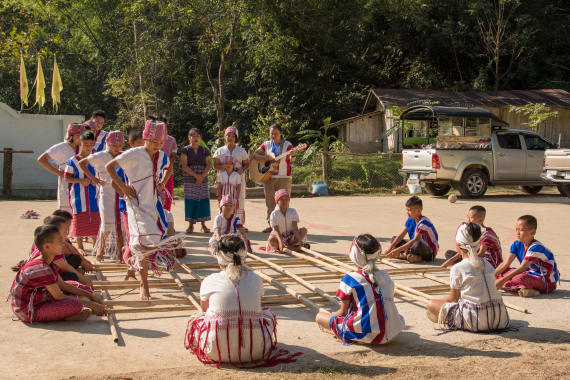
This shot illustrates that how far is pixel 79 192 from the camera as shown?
25.5ft

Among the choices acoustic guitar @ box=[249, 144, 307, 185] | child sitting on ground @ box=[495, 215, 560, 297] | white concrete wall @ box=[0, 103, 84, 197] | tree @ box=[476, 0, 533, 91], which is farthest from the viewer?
tree @ box=[476, 0, 533, 91]

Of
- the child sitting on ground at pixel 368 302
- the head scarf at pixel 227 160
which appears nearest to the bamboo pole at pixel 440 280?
the child sitting on ground at pixel 368 302

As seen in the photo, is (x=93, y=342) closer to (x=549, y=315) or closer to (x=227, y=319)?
(x=227, y=319)

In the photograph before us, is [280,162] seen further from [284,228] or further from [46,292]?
[46,292]

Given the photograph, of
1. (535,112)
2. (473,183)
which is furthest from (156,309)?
(535,112)

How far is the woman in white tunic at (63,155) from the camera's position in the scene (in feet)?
26.2

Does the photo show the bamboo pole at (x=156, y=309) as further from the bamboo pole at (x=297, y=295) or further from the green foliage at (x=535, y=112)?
the green foliage at (x=535, y=112)

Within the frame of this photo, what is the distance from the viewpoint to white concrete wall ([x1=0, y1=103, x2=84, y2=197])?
17.4 m

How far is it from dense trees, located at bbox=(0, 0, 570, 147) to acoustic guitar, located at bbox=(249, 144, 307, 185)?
514 inches

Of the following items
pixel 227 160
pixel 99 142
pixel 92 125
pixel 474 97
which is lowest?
pixel 227 160

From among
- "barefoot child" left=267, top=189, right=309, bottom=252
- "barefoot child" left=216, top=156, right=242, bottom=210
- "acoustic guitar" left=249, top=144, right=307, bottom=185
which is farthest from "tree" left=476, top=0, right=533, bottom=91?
"barefoot child" left=267, top=189, right=309, bottom=252

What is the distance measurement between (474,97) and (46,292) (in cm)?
2528

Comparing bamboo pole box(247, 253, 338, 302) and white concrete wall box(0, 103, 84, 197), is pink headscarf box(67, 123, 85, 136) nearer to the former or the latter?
bamboo pole box(247, 253, 338, 302)

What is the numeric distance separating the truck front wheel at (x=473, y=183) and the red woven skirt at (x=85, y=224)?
11.0m
